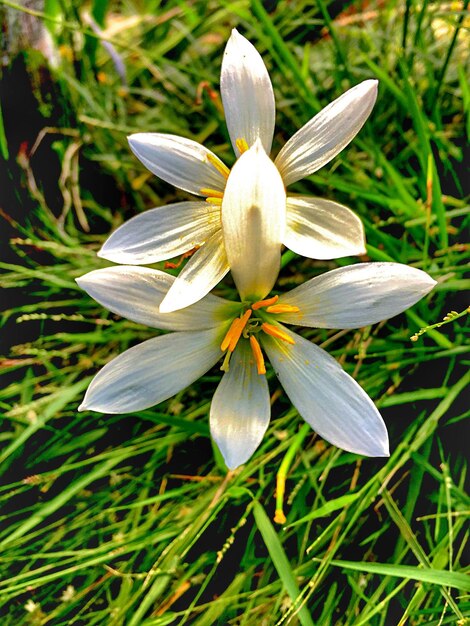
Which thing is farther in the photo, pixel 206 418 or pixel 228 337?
pixel 206 418

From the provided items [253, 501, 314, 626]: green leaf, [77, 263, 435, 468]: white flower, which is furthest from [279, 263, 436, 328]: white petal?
[253, 501, 314, 626]: green leaf

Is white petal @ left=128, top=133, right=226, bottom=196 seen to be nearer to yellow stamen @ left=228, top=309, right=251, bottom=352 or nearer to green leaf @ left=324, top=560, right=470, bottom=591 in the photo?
yellow stamen @ left=228, top=309, right=251, bottom=352

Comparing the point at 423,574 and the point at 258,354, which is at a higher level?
the point at 258,354

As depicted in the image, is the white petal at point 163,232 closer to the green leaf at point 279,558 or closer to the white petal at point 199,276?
the white petal at point 199,276

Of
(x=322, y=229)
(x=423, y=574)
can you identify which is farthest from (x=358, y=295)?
(x=423, y=574)

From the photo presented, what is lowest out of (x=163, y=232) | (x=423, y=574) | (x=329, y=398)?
(x=423, y=574)

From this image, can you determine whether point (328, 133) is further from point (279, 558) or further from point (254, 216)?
point (279, 558)

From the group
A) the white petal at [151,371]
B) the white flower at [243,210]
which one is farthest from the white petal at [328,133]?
the white petal at [151,371]

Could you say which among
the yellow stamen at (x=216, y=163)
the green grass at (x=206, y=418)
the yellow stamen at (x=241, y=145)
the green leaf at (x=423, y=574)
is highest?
the yellow stamen at (x=241, y=145)
